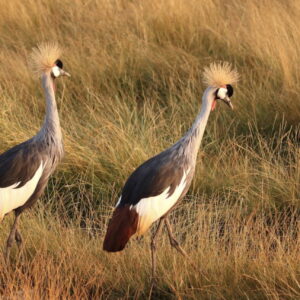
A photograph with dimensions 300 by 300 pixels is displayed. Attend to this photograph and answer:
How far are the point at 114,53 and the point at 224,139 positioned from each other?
4.91ft

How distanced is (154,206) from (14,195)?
2.19ft

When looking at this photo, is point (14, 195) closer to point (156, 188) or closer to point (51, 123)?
point (51, 123)

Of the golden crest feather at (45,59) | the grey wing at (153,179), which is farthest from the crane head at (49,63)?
the grey wing at (153,179)

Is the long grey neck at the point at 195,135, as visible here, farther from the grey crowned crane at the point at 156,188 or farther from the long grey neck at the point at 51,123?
the long grey neck at the point at 51,123

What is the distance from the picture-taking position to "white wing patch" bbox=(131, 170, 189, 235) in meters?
3.72

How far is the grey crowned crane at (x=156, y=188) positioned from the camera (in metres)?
3.69

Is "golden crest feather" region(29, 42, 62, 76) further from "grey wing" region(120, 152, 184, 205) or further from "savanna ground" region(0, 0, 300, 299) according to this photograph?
"grey wing" region(120, 152, 184, 205)

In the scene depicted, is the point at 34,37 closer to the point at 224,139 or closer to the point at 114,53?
the point at 114,53

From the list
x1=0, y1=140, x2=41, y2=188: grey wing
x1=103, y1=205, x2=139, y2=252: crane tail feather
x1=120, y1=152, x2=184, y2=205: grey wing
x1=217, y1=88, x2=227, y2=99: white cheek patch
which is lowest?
x1=103, y1=205, x2=139, y2=252: crane tail feather

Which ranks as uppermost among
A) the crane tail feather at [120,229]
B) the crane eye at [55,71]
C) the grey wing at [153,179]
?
the crane eye at [55,71]

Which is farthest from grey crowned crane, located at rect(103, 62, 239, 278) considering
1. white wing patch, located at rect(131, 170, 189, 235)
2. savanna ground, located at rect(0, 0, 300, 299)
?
savanna ground, located at rect(0, 0, 300, 299)

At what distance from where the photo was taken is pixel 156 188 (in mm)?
3766

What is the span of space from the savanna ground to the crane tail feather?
7.3 inches

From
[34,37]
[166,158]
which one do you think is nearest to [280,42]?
[34,37]
